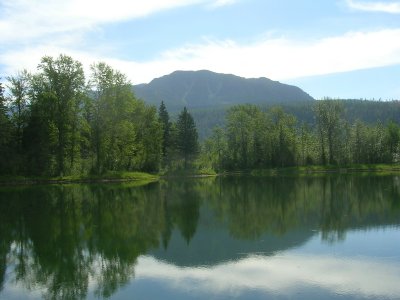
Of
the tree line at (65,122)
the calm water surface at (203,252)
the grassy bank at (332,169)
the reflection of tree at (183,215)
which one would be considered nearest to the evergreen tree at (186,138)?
the grassy bank at (332,169)

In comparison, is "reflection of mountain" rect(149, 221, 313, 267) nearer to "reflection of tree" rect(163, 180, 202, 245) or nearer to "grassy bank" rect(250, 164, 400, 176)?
"reflection of tree" rect(163, 180, 202, 245)

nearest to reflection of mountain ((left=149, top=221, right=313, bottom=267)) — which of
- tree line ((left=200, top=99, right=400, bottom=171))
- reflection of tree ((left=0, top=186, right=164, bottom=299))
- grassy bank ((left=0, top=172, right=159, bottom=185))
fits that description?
reflection of tree ((left=0, top=186, right=164, bottom=299))

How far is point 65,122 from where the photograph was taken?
6406 cm

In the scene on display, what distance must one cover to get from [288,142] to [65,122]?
173 ft

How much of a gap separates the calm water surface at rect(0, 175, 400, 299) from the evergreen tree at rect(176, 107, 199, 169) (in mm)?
62858

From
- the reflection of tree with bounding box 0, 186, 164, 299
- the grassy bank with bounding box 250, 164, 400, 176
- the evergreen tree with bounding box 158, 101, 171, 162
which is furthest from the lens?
the evergreen tree with bounding box 158, 101, 171, 162

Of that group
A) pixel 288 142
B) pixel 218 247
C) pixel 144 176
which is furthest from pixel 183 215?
pixel 288 142

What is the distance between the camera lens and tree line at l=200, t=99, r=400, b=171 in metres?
98.9

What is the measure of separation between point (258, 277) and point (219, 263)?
7.22ft

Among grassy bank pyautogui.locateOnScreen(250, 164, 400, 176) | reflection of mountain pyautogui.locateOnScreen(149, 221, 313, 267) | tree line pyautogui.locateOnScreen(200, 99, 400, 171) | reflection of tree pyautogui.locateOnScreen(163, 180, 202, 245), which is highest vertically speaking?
tree line pyautogui.locateOnScreen(200, 99, 400, 171)

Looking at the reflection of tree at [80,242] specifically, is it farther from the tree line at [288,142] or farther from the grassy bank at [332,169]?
the tree line at [288,142]

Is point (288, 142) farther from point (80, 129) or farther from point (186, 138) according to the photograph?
point (80, 129)

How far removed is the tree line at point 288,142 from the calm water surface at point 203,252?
221 ft

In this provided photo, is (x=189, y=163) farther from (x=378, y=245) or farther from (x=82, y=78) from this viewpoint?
(x=378, y=245)
